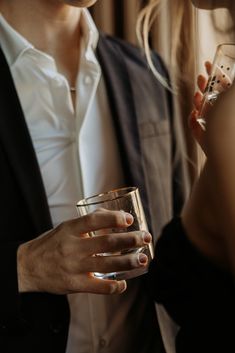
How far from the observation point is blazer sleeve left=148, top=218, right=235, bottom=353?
3.11 ft

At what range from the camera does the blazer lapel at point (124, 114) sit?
125 centimetres

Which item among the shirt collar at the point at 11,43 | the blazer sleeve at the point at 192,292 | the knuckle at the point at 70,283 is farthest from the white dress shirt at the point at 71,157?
the knuckle at the point at 70,283

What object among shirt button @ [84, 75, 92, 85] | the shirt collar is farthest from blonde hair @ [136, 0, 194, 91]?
the shirt collar

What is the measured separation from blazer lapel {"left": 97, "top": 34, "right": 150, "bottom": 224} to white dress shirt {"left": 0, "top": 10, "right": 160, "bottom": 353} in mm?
47

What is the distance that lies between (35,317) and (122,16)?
1056 mm

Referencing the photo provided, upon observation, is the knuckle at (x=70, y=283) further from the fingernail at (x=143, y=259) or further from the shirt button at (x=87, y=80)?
the shirt button at (x=87, y=80)

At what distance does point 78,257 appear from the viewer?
91 cm

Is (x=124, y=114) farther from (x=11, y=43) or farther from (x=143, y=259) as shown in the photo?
(x=143, y=259)

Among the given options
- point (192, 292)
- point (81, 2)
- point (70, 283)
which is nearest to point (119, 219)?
point (70, 283)

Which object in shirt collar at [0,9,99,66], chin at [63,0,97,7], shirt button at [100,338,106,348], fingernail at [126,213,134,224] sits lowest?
shirt button at [100,338,106,348]

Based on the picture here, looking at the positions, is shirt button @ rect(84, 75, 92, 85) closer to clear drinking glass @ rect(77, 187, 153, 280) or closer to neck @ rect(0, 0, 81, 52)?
neck @ rect(0, 0, 81, 52)

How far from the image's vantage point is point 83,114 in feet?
4.02

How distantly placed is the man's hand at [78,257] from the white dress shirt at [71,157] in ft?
0.69

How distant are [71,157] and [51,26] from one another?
0.94 feet
